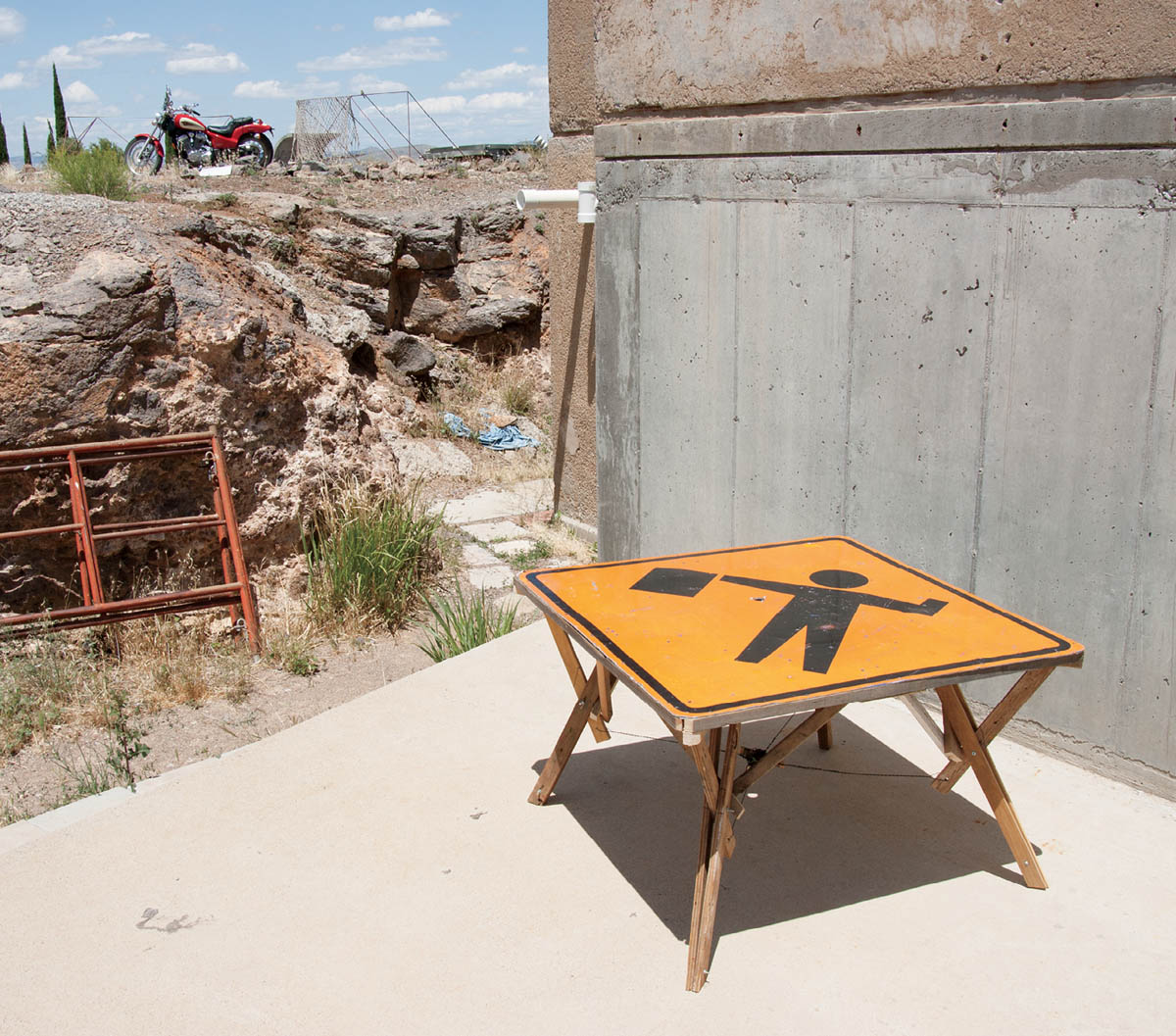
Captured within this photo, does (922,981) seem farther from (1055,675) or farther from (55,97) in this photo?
(55,97)

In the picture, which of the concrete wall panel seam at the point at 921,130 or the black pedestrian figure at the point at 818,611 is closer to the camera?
the black pedestrian figure at the point at 818,611

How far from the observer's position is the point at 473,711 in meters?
3.81

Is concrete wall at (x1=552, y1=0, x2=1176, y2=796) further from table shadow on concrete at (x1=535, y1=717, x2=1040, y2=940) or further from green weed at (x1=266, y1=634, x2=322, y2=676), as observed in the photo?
green weed at (x1=266, y1=634, x2=322, y2=676)

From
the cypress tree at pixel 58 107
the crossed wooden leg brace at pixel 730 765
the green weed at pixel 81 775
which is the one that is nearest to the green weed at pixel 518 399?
the green weed at pixel 81 775

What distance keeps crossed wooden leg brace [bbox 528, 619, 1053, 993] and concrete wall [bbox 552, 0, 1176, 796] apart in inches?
27.1

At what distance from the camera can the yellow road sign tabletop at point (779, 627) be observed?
7.73 ft

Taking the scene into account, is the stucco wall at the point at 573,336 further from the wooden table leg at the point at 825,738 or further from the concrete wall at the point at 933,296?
the wooden table leg at the point at 825,738

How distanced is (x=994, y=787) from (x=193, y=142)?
662 inches

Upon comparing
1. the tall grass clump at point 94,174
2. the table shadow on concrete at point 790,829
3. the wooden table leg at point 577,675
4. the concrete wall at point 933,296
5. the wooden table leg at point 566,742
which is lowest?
the table shadow on concrete at point 790,829

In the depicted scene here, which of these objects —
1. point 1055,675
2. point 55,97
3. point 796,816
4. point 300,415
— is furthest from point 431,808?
point 55,97

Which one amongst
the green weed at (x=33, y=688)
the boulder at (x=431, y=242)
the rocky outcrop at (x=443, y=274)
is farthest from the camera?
the boulder at (x=431, y=242)

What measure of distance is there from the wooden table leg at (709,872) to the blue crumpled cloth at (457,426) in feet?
23.9

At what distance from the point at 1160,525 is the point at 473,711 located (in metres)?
2.21

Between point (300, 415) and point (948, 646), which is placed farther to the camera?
point (300, 415)
